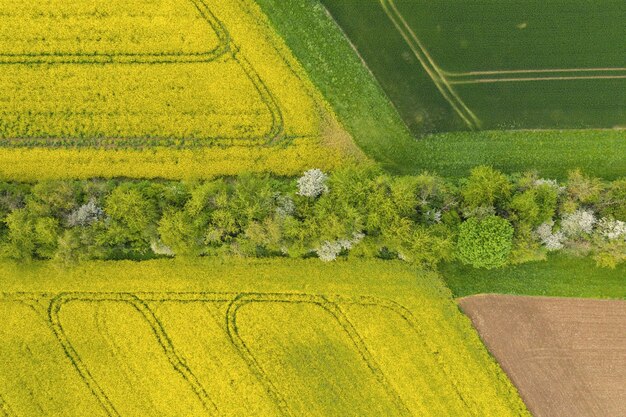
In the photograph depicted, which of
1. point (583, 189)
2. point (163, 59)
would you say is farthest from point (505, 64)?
point (163, 59)

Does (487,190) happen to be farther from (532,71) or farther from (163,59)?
(163,59)

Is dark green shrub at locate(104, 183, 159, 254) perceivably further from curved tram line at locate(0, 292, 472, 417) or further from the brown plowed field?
the brown plowed field

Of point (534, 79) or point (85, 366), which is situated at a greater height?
point (85, 366)

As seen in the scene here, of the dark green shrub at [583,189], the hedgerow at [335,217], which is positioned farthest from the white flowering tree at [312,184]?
the dark green shrub at [583,189]

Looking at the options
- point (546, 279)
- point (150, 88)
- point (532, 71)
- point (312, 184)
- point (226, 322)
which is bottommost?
point (546, 279)

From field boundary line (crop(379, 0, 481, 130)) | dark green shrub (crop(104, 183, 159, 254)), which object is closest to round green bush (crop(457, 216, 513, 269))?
field boundary line (crop(379, 0, 481, 130))

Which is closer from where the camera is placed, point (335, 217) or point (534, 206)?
point (534, 206)

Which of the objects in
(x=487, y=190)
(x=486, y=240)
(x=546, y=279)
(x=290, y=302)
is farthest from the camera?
(x=290, y=302)
